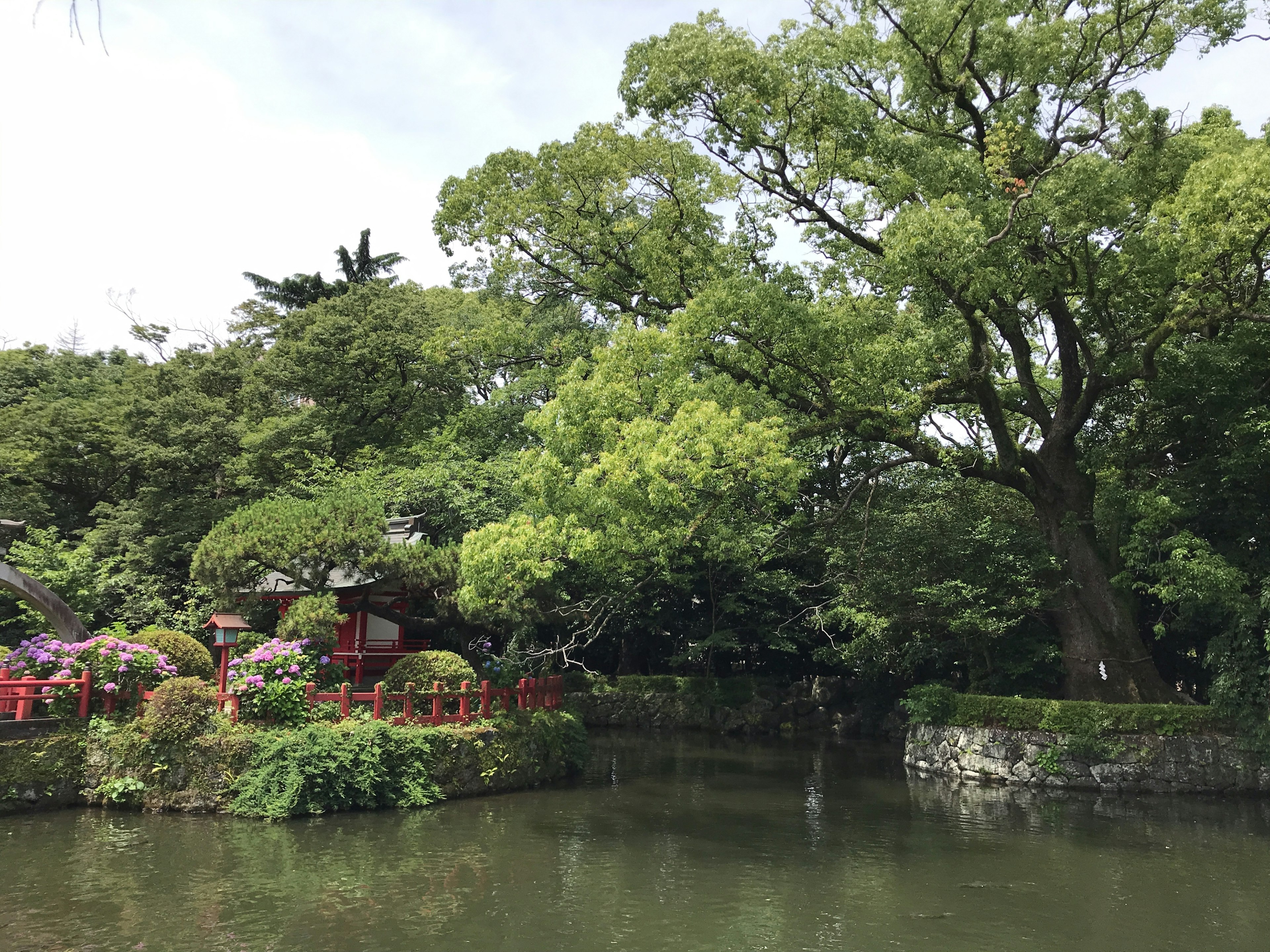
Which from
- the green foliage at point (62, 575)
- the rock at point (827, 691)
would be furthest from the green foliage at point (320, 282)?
the rock at point (827, 691)

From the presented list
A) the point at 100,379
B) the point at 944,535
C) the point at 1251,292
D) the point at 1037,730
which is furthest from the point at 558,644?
the point at 100,379

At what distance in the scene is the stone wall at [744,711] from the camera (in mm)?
24000

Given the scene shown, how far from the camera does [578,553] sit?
12.1 meters

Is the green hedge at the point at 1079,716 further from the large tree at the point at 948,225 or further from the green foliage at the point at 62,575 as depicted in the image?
the green foliage at the point at 62,575

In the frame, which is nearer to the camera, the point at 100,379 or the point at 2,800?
the point at 2,800

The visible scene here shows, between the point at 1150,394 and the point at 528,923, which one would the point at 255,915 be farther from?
the point at 1150,394

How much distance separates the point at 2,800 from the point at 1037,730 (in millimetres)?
16026

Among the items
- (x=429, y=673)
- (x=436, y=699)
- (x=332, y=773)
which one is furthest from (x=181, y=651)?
(x=436, y=699)

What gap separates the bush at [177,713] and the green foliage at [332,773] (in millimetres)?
934

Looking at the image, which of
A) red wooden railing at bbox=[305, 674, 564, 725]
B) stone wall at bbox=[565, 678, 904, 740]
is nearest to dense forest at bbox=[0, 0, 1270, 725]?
red wooden railing at bbox=[305, 674, 564, 725]

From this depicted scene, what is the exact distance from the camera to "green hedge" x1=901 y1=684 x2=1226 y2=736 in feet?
48.4

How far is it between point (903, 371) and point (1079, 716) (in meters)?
6.83

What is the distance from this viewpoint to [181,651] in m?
13.5

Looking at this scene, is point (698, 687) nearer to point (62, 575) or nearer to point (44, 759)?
point (62, 575)
